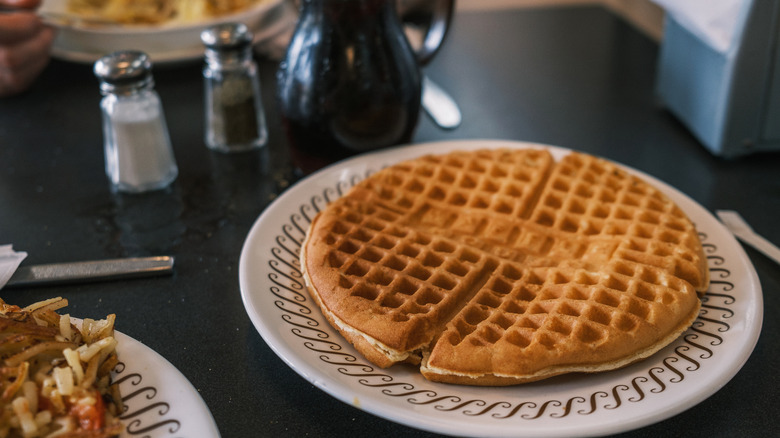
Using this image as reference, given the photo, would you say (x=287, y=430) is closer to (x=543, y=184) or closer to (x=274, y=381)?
(x=274, y=381)

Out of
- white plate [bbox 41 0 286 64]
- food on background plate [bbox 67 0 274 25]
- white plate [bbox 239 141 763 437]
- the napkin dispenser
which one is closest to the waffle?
white plate [bbox 239 141 763 437]

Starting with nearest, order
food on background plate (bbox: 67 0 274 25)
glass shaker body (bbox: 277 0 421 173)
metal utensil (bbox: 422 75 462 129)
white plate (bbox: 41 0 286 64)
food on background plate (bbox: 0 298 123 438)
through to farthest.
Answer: food on background plate (bbox: 0 298 123 438)
glass shaker body (bbox: 277 0 421 173)
metal utensil (bbox: 422 75 462 129)
white plate (bbox: 41 0 286 64)
food on background plate (bbox: 67 0 274 25)

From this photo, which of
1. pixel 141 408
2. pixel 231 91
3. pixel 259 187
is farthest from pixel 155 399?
pixel 231 91

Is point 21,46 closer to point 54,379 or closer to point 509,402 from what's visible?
point 54,379

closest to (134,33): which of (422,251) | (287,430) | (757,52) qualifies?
(422,251)

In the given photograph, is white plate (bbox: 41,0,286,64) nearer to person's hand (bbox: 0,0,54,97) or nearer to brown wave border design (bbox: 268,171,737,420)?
person's hand (bbox: 0,0,54,97)

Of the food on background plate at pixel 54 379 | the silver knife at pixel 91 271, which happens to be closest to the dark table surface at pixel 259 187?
the silver knife at pixel 91 271
